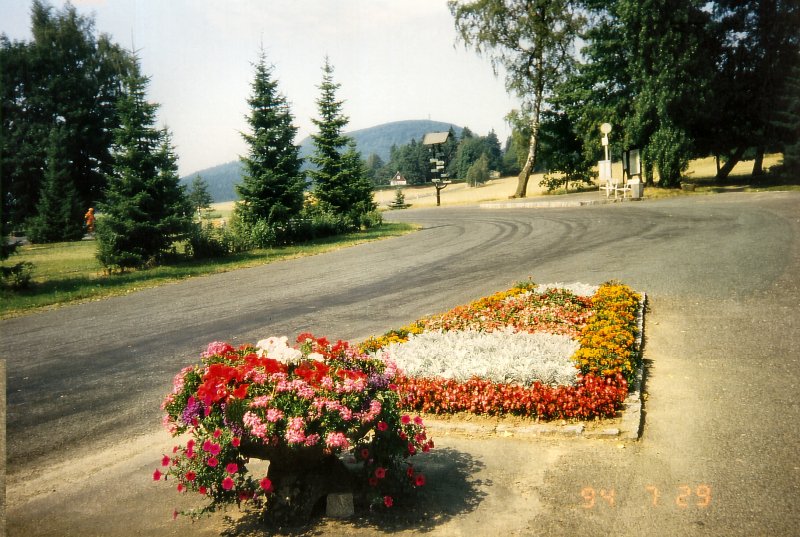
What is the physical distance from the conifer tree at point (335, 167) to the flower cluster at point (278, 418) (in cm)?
2711

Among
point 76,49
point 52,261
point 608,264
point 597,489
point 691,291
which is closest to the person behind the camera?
point 597,489

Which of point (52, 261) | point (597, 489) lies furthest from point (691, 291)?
point (52, 261)

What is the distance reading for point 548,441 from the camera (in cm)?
520

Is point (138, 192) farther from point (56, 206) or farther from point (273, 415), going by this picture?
point (56, 206)

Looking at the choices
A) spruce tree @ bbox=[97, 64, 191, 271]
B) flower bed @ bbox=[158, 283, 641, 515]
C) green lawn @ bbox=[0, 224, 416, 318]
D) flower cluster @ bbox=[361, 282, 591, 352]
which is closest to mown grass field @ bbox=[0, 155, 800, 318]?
green lawn @ bbox=[0, 224, 416, 318]

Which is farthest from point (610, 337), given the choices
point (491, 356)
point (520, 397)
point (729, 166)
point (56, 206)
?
point (56, 206)

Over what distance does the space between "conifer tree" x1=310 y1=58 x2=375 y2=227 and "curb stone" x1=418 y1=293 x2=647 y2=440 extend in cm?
2576

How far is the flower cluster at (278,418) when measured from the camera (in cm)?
364

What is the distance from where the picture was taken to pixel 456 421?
228 inches

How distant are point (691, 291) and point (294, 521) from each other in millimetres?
9147

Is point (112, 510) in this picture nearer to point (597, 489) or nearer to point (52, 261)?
point (597, 489)

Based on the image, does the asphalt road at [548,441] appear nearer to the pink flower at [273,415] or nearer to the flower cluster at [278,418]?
the flower cluster at [278,418]

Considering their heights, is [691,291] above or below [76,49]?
below
